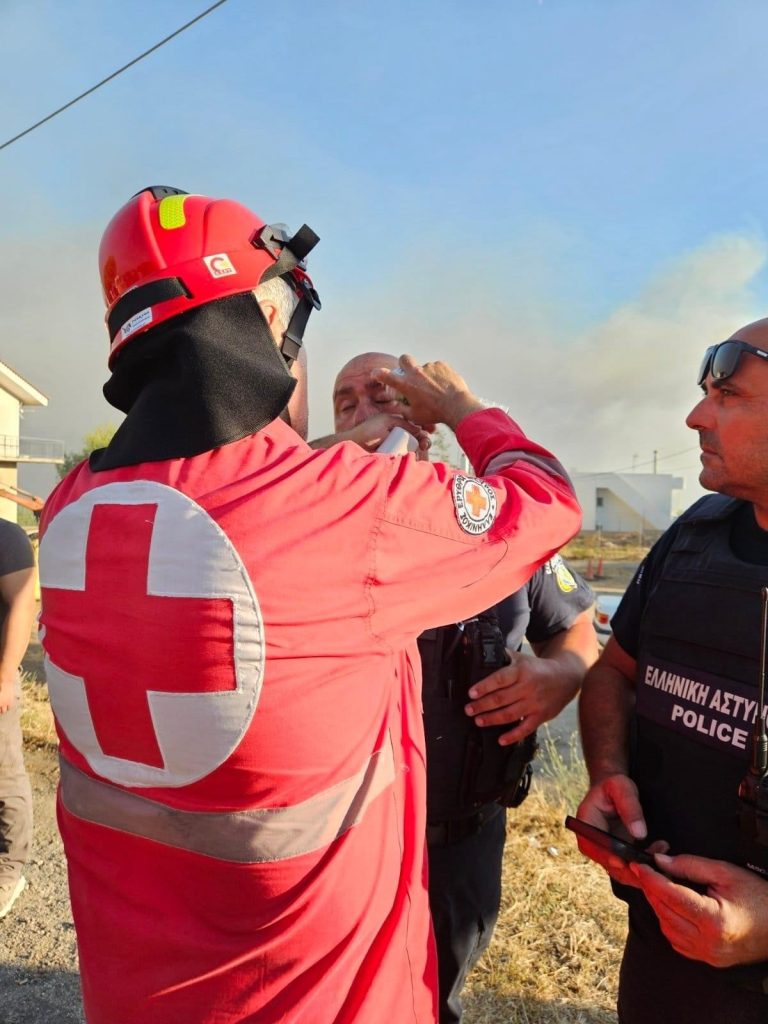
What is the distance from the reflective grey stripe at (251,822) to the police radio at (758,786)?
792 mm

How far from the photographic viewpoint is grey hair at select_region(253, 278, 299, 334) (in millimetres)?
1540

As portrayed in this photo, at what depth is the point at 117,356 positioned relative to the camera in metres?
1.45

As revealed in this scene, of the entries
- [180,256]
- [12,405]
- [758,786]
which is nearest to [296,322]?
[180,256]

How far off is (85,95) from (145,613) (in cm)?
1017

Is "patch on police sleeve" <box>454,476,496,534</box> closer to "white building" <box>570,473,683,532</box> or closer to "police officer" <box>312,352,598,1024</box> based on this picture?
"police officer" <box>312,352,598,1024</box>

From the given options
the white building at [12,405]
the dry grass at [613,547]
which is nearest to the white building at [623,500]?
the dry grass at [613,547]

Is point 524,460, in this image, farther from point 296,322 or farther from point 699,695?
point 699,695

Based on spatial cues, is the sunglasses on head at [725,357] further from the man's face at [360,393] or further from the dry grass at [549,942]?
the dry grass at [549,942]

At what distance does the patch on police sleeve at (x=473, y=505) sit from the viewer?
1.33 meters

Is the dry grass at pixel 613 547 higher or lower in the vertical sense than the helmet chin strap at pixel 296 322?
lower

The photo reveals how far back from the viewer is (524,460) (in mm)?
1589

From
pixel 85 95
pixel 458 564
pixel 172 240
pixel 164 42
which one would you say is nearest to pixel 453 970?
pixel 458 564

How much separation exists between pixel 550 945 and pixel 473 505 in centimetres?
311

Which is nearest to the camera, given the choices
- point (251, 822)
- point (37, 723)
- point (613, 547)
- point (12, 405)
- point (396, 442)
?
point (251, 822)
